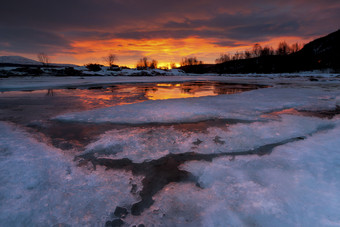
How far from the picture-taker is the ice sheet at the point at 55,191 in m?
1.68

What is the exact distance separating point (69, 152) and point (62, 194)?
1235mm

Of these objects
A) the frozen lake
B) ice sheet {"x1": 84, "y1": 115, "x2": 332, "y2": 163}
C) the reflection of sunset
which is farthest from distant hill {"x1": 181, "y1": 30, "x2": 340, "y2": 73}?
the frozen lake

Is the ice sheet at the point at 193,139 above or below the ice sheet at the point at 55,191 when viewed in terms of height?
above

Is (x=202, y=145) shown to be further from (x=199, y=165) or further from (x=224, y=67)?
(x=224, y=67)

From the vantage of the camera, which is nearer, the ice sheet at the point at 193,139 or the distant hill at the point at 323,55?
the ice sheet at the point at 193,139

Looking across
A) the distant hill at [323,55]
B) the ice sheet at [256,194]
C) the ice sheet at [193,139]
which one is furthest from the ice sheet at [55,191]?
the distant hill at [323,55]

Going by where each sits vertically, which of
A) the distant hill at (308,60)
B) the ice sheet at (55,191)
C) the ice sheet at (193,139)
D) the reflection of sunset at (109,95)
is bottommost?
the ice sheet at (55,191)

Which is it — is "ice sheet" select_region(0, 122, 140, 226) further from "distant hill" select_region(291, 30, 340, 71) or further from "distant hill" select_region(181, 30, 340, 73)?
"distant hill" select_region(181, 30, 340, 73)

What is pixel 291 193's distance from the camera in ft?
6.35

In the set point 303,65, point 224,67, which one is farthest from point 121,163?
point 224,67

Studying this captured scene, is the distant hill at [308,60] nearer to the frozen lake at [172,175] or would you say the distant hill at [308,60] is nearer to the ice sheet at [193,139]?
the ice sheet at [193,139]

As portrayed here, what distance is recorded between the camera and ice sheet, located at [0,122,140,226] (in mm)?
1682

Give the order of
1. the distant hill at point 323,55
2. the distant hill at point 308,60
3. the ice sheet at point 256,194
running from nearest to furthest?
the ice sheet at point 256,194, the distant hill at point 323,55, the distant hill at point 308,60

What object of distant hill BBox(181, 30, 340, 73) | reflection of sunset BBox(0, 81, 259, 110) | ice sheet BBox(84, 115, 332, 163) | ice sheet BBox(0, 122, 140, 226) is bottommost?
ice sheet BBox(0, 122, 140, 226)
